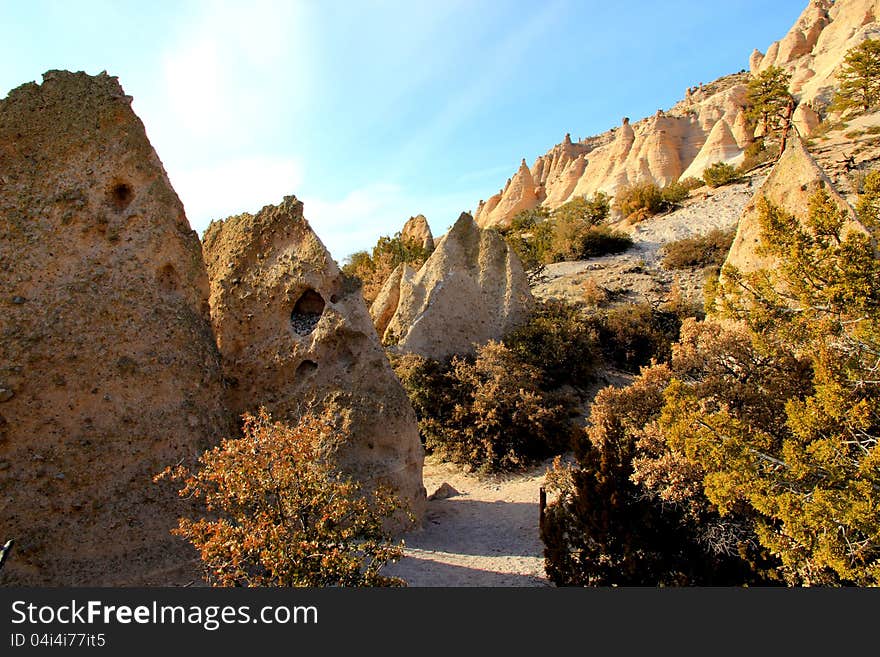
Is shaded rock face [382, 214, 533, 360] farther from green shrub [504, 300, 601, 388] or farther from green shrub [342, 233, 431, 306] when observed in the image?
green shrub [342, 233, 431, 306]

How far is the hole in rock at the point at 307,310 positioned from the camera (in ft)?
26.6

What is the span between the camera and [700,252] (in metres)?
20.2

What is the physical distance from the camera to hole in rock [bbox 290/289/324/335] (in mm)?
8102

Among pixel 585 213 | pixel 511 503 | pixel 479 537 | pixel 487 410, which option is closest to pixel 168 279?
pixel 479 537

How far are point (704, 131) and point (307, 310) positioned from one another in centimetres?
4962

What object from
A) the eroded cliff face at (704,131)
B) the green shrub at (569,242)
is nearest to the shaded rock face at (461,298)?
the green shrub at (569,242)

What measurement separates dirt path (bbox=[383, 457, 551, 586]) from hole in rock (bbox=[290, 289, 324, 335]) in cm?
329

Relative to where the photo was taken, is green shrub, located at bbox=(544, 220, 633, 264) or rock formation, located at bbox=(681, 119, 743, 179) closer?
green shrub, located at bbox=(544, 220, 633, 264)

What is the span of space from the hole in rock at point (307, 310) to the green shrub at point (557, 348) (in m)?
5.44

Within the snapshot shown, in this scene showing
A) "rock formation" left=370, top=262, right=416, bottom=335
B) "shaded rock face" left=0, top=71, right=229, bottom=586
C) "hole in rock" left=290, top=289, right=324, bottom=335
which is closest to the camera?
"shaded rock face" left=0, top=71, right=229, bottom=586

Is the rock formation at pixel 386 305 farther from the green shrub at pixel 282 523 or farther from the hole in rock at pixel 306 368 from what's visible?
the green shrub at pixel 282 523

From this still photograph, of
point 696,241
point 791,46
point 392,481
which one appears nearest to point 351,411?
point 392,481

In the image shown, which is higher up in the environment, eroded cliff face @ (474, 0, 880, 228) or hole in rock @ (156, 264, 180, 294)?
eroded cliff face @ (474, 0, 880, 228)

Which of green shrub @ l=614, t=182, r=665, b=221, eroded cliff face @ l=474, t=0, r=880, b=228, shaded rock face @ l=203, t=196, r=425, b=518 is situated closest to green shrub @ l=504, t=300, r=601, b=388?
shaded rock face @ l=203, t=196, r=425, b=518
